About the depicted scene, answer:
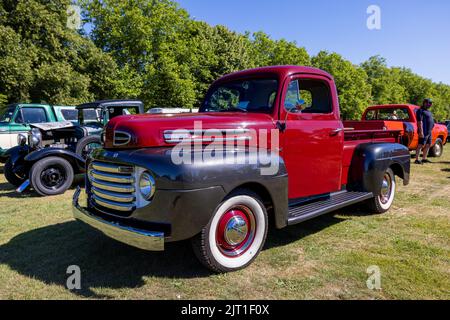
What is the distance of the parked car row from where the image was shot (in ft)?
8.92

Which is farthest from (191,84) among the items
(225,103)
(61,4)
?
(225,103)

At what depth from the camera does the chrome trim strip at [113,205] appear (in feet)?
9.58

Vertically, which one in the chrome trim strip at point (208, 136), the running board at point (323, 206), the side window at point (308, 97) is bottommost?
the running board at point (323, 206)

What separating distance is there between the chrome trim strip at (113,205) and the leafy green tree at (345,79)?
3584 centimetres

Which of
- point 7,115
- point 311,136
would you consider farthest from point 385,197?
point 7,115

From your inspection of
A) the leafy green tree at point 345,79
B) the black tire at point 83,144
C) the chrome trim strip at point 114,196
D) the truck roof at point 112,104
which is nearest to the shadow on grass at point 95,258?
the chrome trim strip at point 114,196

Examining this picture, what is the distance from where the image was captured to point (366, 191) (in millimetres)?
4609

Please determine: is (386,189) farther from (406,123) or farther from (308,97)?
(406,123)

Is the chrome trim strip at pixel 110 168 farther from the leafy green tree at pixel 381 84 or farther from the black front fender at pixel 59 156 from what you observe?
the leafy green tree at pixel 381 84

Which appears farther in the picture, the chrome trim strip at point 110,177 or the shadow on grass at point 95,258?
the shadow on grass at point 95,258

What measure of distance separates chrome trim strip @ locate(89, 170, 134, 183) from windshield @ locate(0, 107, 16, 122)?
27.4 feet

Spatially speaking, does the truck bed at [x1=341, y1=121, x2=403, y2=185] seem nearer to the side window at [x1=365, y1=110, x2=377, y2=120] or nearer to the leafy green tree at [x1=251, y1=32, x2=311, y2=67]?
the side window at [x1=365, y1=110, x2=377, y2=120]

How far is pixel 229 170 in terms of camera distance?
2.88 metres

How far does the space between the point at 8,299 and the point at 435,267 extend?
3774mm
